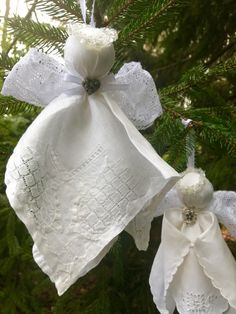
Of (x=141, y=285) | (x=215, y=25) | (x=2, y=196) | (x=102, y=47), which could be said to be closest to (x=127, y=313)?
(x=141, y=285)

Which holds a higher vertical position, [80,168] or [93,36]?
[93,36]

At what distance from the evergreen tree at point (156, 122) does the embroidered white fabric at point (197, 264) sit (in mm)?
112

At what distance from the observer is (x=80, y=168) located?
1.63 ft

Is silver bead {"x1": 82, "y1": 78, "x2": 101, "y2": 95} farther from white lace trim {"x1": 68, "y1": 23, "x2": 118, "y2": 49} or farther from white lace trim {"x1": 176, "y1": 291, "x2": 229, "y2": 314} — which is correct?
white lace trim {"x1": 176, "y1": 291, "x2": 229, "y2": 314}

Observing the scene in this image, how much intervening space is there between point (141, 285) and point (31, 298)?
0.25 metres

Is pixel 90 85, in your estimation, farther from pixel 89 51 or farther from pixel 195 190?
pixel 195 190

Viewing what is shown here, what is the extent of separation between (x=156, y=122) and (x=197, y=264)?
0.92ft

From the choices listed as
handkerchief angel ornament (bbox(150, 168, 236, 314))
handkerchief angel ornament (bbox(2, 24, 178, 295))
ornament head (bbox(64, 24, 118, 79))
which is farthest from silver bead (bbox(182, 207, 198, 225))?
ornament head (bbox(64, 24, 118, 79))

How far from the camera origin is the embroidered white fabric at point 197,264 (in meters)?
0.62

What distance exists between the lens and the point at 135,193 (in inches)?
19.5

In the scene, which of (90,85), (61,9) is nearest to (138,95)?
(90,85)

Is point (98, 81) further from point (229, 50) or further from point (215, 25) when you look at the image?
point (229, 50)

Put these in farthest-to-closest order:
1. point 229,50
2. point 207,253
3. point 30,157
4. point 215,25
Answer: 1. point 229,50
2. point 215,25
3. point 207,253
4. point 30,157

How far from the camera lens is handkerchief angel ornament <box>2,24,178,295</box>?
472 mm
